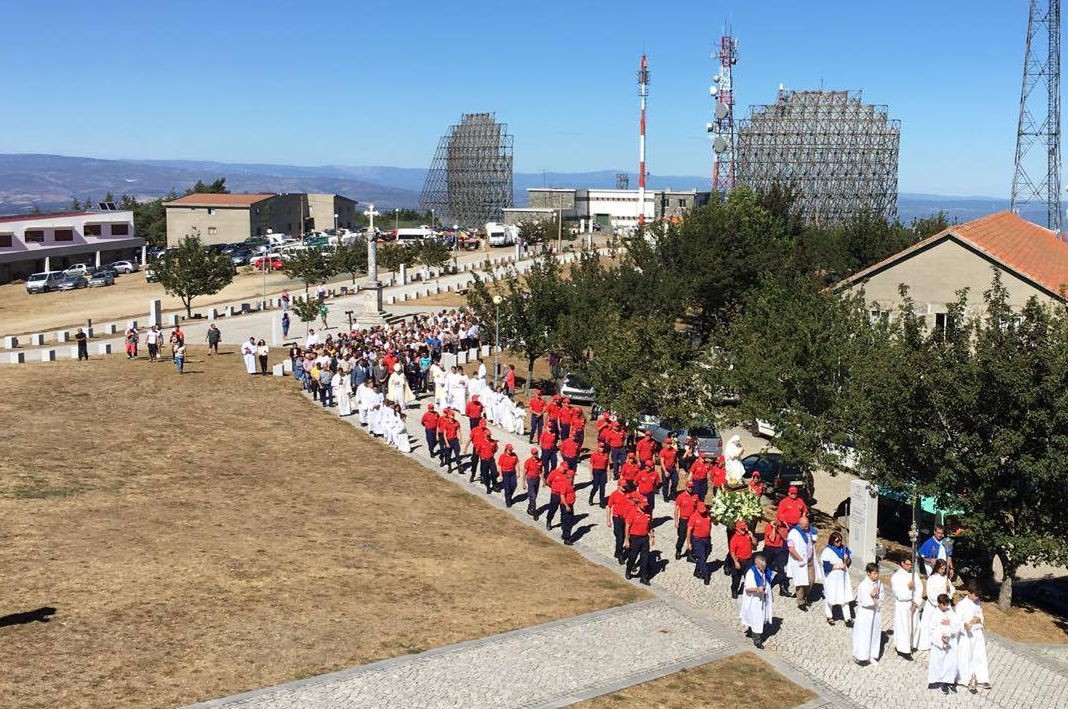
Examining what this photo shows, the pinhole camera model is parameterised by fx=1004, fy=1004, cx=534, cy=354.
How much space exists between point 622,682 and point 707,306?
30821 mm

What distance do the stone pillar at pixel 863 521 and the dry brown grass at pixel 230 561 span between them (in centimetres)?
455

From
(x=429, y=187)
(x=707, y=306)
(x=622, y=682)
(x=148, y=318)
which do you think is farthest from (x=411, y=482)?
(x=429, y=187)

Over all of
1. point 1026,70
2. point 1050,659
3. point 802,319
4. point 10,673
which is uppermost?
point 1026,70

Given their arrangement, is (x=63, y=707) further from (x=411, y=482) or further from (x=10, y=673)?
(x=411, y=482)

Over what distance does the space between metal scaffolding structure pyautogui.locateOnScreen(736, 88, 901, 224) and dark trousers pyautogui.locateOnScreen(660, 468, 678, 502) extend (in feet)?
351

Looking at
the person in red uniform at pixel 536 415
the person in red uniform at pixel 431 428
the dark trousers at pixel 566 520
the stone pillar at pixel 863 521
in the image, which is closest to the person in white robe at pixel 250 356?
the person in red uniform at pixel 431 428

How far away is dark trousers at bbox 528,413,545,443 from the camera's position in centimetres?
2486

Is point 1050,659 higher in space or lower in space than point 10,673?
lower

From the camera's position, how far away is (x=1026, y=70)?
75.0 m

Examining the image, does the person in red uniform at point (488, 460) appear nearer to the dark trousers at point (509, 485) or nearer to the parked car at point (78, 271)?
the dark trousers at point (509, 485)

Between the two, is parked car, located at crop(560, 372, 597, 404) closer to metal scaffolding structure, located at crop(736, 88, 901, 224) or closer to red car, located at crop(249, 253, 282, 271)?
red car, located at crop(249, 253, 282, 271)

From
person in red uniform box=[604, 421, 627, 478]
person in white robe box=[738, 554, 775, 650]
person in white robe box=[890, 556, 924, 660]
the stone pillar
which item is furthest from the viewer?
person in red uniform box=[604, 421, 627, 478]

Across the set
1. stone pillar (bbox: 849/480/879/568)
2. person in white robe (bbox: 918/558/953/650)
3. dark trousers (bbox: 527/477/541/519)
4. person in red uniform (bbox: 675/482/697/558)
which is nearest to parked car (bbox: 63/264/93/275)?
dark trousers (bbox: 527/477/541/519)

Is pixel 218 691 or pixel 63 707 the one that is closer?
pixel 63 707
